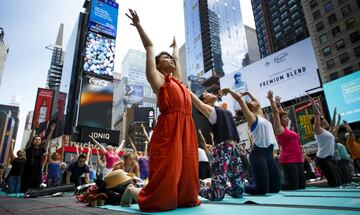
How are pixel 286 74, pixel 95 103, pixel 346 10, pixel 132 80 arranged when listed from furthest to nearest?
pixel 132 80, pixel 95 103, pixel 346 10, pixel 286 74

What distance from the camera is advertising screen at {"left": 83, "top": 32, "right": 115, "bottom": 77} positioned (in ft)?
114

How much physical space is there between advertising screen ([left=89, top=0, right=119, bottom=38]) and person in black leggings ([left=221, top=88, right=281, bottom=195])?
121 ft

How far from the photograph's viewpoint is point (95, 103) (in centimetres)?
3284

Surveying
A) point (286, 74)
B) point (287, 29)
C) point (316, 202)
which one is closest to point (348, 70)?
point (286, 74)

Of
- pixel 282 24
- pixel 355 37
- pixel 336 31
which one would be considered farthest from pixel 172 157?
pixel 282 24

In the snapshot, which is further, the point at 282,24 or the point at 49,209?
the point at 282,24

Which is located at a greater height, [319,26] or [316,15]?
[316,15]

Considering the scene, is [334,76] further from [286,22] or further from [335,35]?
[286,22]

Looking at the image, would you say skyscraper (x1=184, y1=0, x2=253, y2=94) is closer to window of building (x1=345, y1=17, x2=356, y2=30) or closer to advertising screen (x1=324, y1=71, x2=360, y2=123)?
window of building (x1=345, y1=17, x2=356, y2=30)

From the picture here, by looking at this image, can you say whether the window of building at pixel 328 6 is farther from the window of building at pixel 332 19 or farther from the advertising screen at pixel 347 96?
the advertising screen at pixel 347 96

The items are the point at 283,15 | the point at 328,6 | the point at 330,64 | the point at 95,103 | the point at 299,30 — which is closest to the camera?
the point at 95,103

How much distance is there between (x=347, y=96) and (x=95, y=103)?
100 ft

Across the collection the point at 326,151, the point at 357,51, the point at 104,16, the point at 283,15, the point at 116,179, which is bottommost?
the point at 116,179

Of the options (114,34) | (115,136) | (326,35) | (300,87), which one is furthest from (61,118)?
(326,35)
